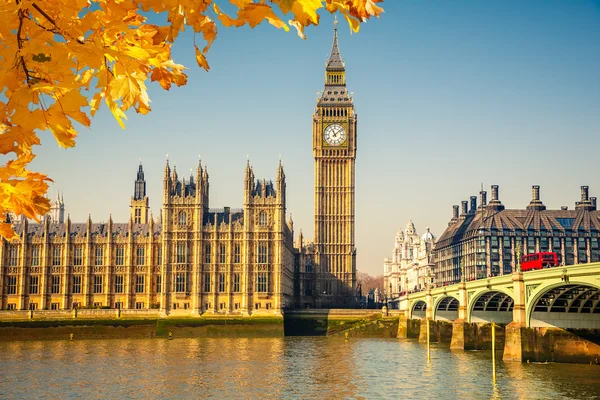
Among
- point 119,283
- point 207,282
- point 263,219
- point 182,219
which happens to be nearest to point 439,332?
point 263,219

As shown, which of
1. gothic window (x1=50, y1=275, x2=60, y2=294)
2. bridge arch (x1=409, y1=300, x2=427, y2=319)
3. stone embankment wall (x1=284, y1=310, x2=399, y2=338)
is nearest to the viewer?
stone embankment wall (x1=284, y1=310, x2=399, y2=338)

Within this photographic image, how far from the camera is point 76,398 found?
4456 centimetres

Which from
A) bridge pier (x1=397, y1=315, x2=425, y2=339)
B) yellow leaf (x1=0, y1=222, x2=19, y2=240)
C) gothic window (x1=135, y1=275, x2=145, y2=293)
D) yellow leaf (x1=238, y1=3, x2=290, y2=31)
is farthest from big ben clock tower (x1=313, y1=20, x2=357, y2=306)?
yellow leaf (x1=238, y1=3, x2=290, y2=31)

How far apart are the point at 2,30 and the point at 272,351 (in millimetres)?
72548

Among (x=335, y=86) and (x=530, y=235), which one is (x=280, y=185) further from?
(x=530, y=235)

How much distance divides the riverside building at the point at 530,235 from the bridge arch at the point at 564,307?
77215 mm

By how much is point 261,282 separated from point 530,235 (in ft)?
208

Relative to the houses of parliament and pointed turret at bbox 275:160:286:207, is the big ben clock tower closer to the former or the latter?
the houses of parliament

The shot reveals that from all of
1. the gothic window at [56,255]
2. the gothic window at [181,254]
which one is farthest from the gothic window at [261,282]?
the gothic window at [56,255]

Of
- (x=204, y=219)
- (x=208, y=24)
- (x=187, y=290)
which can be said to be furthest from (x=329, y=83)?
(x=208, y=24)

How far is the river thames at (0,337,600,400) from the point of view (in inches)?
1829

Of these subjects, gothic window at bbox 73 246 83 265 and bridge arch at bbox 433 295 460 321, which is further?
gothic window at bbox 73 246 83 265

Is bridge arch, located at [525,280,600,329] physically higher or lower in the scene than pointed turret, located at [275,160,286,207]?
lower

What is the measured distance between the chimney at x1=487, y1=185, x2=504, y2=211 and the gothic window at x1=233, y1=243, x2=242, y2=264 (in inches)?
2560
